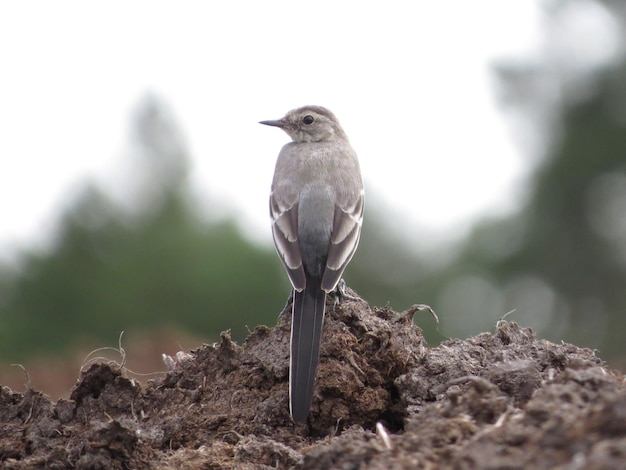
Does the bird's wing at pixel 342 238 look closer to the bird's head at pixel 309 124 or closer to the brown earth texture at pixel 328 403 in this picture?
the brown earth texture at pixel 328 403

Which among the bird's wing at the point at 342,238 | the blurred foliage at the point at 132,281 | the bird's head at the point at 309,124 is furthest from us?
the blurred foliage at the point at 132,281

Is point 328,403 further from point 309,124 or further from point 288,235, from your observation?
point 309,124

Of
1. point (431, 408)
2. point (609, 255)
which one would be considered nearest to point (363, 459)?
point (431, 408)

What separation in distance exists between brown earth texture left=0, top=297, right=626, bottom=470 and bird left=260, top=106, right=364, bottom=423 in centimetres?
18

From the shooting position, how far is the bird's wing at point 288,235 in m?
7.80

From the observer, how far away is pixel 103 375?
22.4 ft

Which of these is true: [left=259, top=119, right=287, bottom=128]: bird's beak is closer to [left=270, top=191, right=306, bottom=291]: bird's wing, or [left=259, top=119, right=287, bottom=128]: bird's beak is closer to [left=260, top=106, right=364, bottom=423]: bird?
[left=260, top=106, right=364, bottom=423]: bird

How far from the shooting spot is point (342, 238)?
827 centimetres

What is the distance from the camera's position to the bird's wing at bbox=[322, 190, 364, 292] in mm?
7703

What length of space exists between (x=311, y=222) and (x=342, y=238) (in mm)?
293

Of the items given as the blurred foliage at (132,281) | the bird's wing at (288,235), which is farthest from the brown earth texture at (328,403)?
the blurred foliage at (132,281)

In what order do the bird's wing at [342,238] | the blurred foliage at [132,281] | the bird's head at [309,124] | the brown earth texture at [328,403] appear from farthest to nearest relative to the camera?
the blurred foliage at [132,281]
the bird's head at [309,124]
the bird's wing at [342,238]
the brown earth texture at [328,403]

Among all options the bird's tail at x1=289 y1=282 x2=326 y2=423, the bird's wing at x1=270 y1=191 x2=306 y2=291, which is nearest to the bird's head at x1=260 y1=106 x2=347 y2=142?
the bird's wing at x1=270 y1=191 x2=306 y2=291

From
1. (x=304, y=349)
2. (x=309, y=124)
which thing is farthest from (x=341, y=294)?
(x=309, y=124)
